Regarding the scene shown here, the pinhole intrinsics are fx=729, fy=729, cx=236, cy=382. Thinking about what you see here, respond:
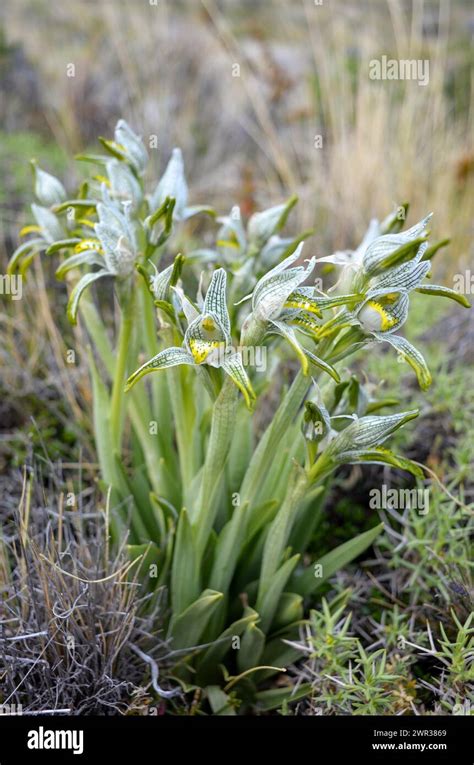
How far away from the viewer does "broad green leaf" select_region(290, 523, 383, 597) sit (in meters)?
1.55

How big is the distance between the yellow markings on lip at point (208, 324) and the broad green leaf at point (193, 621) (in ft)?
1.75

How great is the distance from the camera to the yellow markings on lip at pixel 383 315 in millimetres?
1244

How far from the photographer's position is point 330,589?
73.6 inches

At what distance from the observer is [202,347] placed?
48.6 inches

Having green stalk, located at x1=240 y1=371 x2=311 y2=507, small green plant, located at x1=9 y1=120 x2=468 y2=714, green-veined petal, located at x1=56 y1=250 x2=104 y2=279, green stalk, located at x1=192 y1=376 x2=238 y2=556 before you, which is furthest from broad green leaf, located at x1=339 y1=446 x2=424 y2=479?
green-veined petal, located at x1=56 y1=250 x2=104 y2=279

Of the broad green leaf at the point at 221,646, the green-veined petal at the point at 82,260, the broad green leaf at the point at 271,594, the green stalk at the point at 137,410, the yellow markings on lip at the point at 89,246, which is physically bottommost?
the broad green leaf at the point at 221,646

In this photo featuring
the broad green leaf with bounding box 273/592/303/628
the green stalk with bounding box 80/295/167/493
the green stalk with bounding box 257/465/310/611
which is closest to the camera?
the green stalk with bounding box 257/465/310/611

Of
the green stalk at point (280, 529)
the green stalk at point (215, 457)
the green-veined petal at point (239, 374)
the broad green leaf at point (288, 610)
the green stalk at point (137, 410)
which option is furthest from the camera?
the green stalk at point (137, 410)

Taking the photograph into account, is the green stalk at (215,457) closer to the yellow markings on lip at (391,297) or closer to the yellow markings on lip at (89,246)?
the yellow markings on lip at (391,297)

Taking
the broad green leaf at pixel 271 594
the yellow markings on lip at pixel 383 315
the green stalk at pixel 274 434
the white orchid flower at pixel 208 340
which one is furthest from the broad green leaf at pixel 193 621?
the yellow markings on lip at pixel 383 315

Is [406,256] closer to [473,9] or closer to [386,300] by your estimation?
[386,300]

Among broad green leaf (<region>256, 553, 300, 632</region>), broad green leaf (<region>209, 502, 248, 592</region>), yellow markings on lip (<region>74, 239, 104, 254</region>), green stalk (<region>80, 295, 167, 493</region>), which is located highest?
yellow markings on lip (<region>74, 239, 104, 254</region>)

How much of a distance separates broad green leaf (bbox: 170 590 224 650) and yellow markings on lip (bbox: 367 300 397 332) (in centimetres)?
61

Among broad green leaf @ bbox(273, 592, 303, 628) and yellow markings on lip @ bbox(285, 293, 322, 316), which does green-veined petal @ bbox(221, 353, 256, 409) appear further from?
broad green leaf @ bbox(273, 592, 303, 628)
